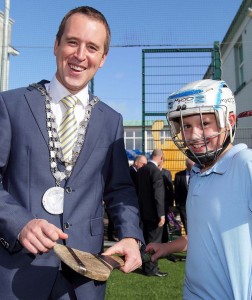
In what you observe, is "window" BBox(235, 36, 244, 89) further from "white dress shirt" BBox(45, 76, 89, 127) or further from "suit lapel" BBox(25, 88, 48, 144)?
"suit lapel" BBox(25, 88, 48, 144)

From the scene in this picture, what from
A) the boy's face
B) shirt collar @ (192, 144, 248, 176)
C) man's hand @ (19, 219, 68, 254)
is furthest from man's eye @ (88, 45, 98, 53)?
man's hand @ (19, 219, 68, 254)

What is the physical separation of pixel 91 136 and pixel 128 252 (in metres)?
0.65

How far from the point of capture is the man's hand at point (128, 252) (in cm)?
189

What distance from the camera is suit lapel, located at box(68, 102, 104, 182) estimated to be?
6.88 feet

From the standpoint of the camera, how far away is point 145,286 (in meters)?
6.13

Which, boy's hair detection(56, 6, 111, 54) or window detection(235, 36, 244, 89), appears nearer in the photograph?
boy's hair detection(56, 6, 111, 54)

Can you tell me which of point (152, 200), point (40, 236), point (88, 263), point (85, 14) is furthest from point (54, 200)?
point (152, 200)

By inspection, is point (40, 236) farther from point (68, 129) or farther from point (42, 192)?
point (68, 129)

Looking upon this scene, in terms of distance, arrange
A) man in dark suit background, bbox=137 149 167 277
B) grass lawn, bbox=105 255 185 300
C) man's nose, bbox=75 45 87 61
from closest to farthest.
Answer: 1. man's nose, bbox=75 45 87 61
2. grass lawn, bbox=105 255 185 300
3. man in dark suit background, bbox=137 149 167 277

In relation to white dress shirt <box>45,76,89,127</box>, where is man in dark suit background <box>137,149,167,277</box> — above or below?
below

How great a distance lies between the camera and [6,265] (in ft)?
6.16

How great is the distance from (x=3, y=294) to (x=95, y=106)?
3.61 ft

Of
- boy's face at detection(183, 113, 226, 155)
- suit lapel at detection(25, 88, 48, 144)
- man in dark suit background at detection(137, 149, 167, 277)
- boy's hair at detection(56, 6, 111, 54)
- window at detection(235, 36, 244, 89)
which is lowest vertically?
man in dark suit background at detection(137, 149, 167, 277)

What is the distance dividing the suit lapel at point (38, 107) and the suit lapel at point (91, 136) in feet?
0.68
